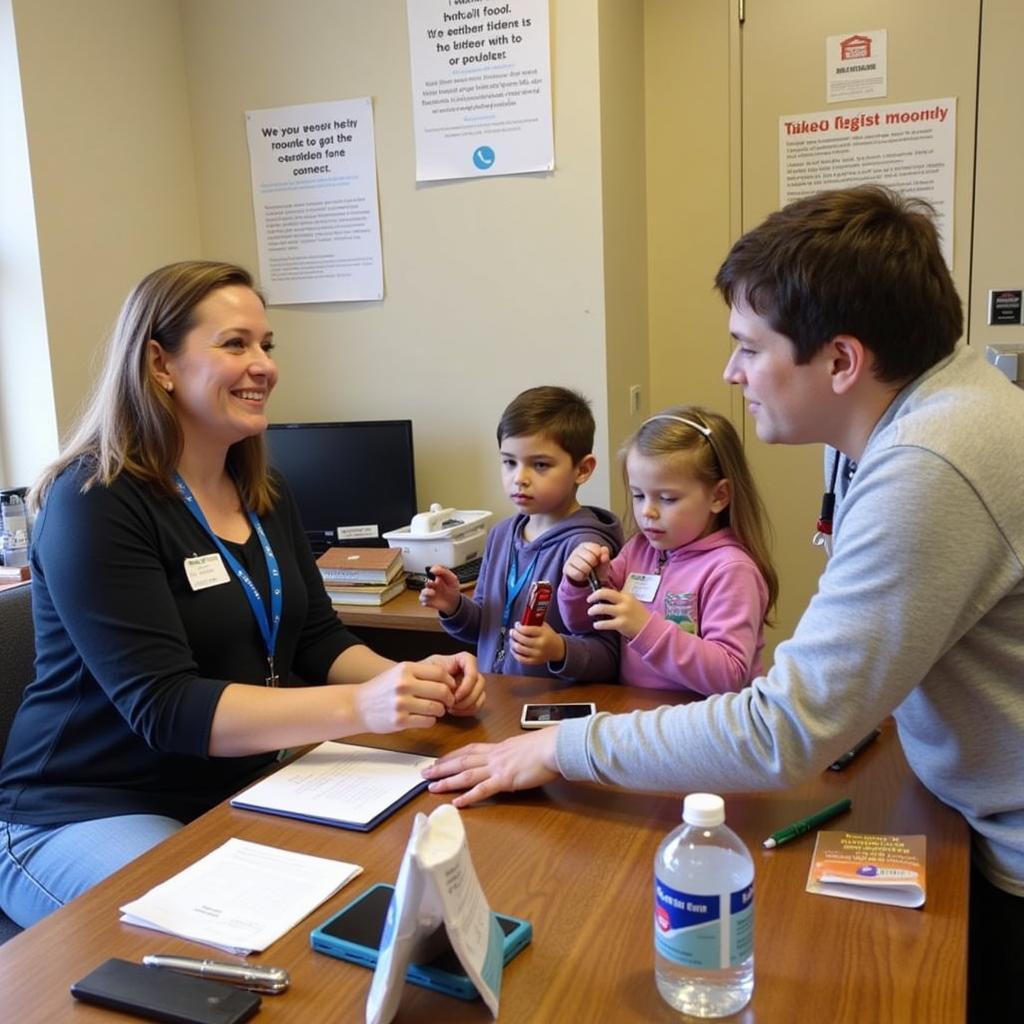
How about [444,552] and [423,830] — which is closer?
[423,830]

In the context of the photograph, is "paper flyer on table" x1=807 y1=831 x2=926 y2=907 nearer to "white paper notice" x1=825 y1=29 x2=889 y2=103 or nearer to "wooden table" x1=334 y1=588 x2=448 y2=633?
"wooden table" x1=334 y1=588 x2=448 y2=633

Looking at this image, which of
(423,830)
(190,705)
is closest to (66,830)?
(190,705)

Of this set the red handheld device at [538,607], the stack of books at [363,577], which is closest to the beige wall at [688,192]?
the stack of books at [363,577]

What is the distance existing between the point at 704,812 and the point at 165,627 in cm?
91

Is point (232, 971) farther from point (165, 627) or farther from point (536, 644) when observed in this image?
point (536, 644)

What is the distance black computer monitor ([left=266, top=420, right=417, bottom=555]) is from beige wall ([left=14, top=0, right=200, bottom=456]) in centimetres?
63

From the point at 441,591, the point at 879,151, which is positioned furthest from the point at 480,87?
the point at 441,591

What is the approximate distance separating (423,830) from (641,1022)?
0.79 ft

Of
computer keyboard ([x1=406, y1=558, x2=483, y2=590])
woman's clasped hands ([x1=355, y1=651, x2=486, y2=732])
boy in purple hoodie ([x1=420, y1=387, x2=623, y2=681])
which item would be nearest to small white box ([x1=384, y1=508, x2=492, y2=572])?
computer keyboard ([x1=406, y1=558, x2=483, y2=590])

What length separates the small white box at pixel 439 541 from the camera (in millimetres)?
2746

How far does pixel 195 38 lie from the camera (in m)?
3.13

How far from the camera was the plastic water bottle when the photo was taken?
0.79 m

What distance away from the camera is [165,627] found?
1420 mm

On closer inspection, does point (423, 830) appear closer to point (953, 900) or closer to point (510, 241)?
point (953, 900)
